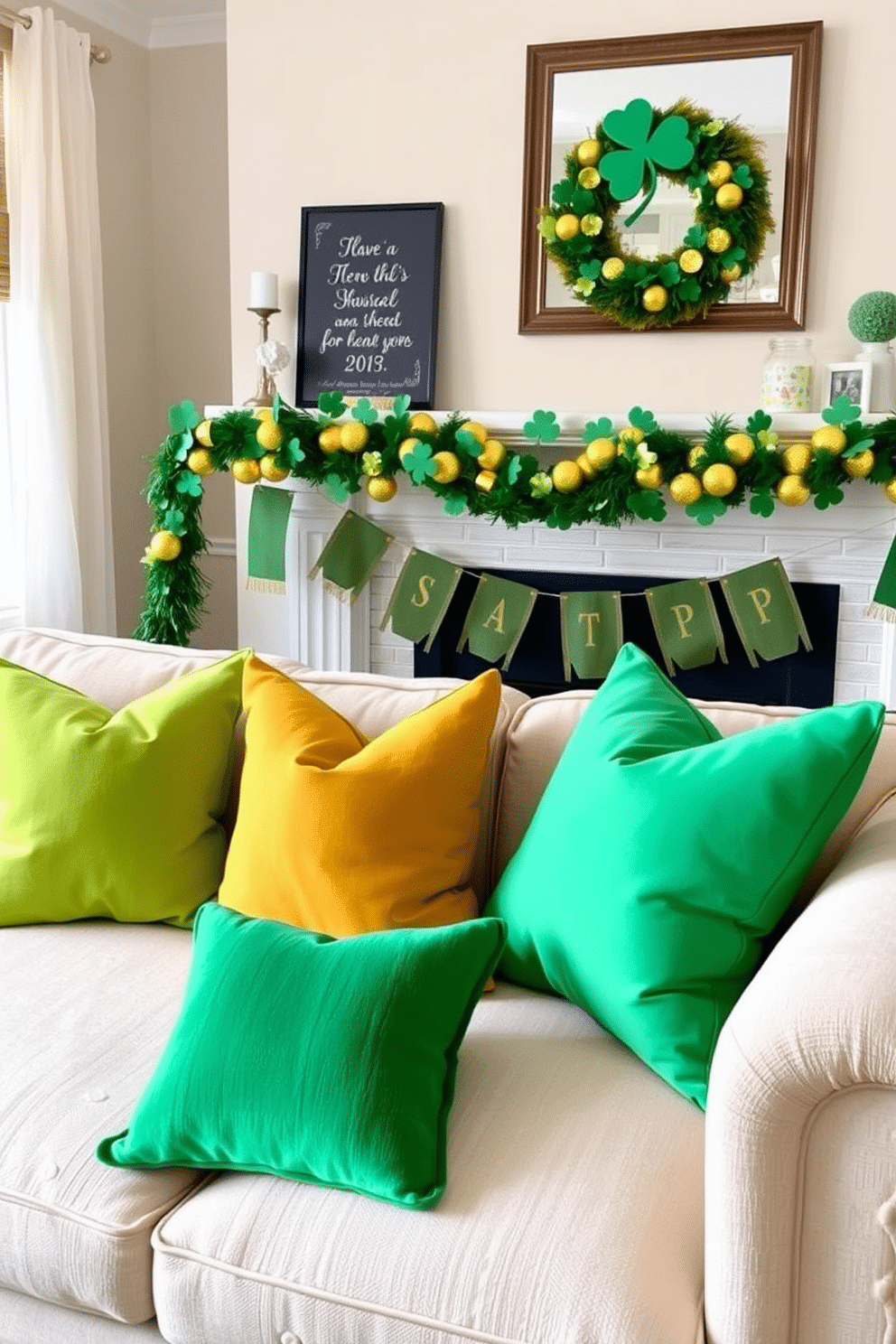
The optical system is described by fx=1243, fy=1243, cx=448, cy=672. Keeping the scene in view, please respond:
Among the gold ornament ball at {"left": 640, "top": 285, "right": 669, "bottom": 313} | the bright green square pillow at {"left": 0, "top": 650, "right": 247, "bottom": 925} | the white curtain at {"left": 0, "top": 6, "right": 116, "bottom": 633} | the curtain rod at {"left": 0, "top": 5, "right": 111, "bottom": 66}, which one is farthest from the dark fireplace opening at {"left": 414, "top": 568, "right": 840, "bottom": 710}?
the curtain rod at {"left": 0, "top": 5, "right": 111, "bottom": 66}

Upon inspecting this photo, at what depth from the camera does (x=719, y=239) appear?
304cm

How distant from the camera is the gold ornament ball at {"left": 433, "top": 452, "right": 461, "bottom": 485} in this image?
3.09 m

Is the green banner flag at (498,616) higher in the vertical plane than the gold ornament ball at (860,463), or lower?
lower

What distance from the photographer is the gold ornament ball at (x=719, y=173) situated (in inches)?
120

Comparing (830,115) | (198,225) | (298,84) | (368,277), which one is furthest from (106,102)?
(830,115)

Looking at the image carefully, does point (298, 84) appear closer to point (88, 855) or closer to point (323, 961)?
point (88, 855)

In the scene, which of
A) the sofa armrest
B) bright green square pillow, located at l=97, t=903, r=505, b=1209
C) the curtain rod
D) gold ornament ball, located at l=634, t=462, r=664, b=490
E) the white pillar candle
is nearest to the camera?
the sofa armrest

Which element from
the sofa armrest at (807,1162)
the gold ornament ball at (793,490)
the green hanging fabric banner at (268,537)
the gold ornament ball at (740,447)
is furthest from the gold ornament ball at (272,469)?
the sofa armrest at (807,1162)

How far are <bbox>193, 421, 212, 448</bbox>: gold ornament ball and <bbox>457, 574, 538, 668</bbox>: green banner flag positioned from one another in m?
0.82

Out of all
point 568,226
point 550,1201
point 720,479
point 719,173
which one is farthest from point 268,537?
point 550,1201

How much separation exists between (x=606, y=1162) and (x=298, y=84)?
10.4 feet

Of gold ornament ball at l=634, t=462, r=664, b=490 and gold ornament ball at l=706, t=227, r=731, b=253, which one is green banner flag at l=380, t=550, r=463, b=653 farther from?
gold ornament ball at l=706, t=227, r=731, b=253

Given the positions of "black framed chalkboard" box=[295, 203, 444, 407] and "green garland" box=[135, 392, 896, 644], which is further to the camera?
"black framed chalkboard" box=[295, 203, 444, 407]

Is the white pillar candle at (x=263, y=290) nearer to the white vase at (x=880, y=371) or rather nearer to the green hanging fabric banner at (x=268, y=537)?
the green hanging fabric banner at (x=268, y=537)
